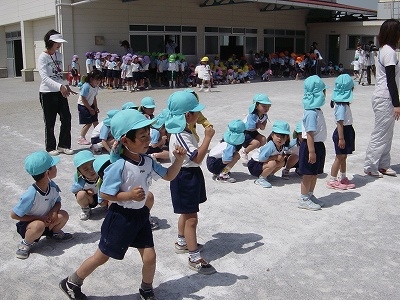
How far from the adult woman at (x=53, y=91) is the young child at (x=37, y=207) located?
323 cm

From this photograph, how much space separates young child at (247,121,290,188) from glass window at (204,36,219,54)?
18.9 metres

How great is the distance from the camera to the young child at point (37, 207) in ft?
12.3

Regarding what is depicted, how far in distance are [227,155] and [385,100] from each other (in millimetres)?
2097

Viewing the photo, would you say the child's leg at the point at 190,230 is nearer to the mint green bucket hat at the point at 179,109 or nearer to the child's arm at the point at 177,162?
the child's arm at the point at 177,162

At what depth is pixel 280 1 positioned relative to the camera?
21797 mm

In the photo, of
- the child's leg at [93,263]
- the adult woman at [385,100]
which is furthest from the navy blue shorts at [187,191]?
the adult woman at [385,100]

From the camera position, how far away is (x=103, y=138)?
6.73 meters

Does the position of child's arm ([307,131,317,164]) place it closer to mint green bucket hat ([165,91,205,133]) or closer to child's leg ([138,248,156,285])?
mint green bucket hat ([165,91,205,133])

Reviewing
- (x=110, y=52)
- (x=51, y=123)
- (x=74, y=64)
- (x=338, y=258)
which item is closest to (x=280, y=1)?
(x=110, y=52)

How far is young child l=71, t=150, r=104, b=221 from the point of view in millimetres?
4457

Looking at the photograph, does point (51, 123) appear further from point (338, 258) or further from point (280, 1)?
point (280, 1)

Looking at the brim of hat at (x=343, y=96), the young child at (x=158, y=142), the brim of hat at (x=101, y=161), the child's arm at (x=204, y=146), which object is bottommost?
the young child at (x=158, y=142)

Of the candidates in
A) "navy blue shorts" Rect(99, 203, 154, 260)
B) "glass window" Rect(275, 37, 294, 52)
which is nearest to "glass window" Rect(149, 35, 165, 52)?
"glass window" Rect(275, 37, 294, 52)

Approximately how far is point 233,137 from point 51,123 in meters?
3.01
